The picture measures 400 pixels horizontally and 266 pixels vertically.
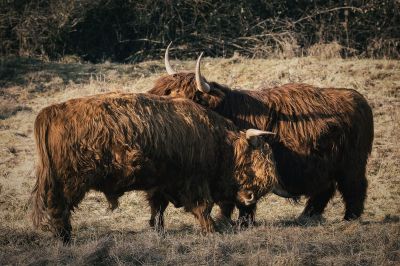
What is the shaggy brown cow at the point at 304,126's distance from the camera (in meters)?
7.87

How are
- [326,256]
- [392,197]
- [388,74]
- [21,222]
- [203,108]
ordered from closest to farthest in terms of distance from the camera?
[326,256] < [203,108] < [21,222] < [392,197] < [388,74]

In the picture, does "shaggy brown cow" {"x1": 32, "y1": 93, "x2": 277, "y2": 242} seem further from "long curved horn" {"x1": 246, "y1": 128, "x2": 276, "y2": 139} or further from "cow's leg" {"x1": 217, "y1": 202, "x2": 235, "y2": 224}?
"cow's leg" {"x1": 217, "y1": 202, "x2": 235, "y2": 224}

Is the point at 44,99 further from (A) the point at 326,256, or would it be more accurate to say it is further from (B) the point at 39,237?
(A) the point at 326,256

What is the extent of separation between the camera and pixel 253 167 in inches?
291

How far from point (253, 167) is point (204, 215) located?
0.77 meters

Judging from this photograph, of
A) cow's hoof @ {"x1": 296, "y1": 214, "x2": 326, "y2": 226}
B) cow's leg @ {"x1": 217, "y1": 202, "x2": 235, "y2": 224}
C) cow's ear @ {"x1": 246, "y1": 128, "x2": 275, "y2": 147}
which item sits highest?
cow's ear @ {"x1": 246, "y1": 128, "x2": 275, "y2": 147}

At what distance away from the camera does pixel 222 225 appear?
24.4 feet

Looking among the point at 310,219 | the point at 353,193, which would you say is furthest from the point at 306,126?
the point at 310,219

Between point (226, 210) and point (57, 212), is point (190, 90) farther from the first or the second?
point (57, 212)

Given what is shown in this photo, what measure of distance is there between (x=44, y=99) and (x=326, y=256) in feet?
28.8

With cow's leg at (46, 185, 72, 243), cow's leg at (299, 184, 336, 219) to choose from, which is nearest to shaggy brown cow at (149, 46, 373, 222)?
cow's leg at (299, 184, 336, 219)

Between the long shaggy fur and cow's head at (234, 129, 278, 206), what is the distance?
46 cm

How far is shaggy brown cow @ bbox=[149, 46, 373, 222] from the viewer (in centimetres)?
787

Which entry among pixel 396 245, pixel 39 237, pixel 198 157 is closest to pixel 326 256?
pixel 396 245
